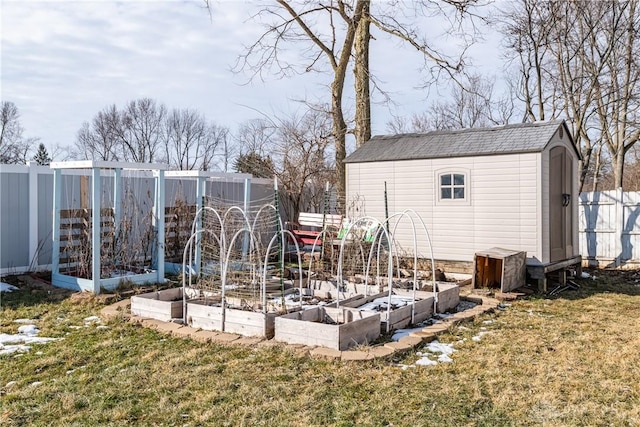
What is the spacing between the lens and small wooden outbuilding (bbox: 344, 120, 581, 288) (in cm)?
770

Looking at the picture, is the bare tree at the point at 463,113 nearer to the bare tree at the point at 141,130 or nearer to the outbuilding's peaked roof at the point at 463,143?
the outbuilding's peaked roof at the point at 463,143

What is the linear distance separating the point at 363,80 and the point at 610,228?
6353 mm

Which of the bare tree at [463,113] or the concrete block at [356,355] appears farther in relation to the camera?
the bare tree at [463,113]

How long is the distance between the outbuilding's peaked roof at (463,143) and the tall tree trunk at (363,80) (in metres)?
1.32

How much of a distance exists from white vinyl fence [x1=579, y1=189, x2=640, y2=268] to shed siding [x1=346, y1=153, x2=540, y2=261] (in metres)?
3.87

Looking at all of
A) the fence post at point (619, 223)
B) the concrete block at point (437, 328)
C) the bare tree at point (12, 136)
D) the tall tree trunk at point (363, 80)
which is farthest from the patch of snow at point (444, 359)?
the bare tree at point (12, 136)

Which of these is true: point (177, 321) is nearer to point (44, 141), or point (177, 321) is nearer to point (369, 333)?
point (369, 333)

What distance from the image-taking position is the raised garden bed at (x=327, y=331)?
427 cm

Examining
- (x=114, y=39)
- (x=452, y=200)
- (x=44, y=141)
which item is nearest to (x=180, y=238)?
(x=114, y=39)

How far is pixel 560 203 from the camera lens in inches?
327

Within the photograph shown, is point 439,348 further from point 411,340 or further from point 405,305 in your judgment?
point 405,305

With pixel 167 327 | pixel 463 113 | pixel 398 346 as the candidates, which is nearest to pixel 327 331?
pixel 398 346

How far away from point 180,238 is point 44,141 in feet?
97.7

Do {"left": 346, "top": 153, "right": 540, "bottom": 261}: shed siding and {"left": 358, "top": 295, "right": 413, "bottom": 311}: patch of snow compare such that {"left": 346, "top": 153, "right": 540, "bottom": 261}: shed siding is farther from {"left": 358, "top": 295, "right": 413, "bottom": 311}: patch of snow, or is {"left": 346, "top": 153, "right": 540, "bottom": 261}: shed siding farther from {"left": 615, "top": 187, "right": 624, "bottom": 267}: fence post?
{"left": 615, "top": 187, "right": 624, "bottom": 267}: fence post
